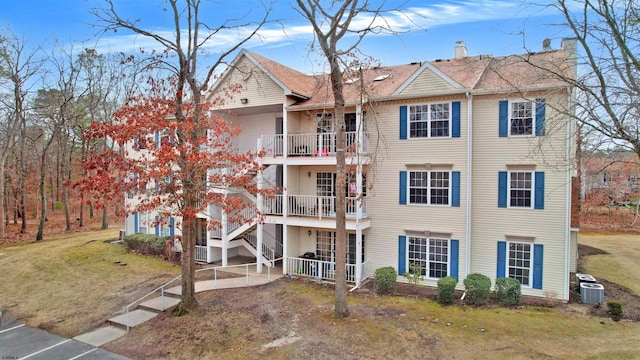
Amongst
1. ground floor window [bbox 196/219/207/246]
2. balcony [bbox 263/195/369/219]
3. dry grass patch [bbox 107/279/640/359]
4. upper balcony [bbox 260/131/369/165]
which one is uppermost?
upper balcony [bbox 260/131/369/165]

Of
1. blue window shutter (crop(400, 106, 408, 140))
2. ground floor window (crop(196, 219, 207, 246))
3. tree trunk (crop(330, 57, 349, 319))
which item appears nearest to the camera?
tree trunk (crop(330, 57, 349, 319))

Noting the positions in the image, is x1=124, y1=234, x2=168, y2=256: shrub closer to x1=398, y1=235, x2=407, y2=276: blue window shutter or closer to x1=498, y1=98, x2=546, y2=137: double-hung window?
x1=398, y1=235, x2=407, y2=276: blue window shutter

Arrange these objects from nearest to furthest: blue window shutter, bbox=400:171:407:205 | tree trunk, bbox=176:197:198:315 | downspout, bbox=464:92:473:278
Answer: tree trunk, bbox=176:197:198:315 < downspout, bbox=464:92:473:278 < blue window shutter, bbox=400:171:407:205

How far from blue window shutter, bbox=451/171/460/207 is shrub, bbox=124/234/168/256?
50.8 ft

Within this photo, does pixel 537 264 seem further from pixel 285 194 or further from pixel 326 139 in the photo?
pixel 285 194

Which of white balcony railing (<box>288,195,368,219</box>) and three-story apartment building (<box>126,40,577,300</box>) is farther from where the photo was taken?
white balcony railing (<box>288,195,368,219</box>)

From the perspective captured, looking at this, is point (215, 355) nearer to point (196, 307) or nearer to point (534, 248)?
point (196, 307)

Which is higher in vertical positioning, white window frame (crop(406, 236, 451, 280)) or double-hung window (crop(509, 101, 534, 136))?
double-hung window (crop(509, 101, 534, 136))

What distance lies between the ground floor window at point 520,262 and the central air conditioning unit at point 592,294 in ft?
6.08

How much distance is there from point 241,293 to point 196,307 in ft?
6.61

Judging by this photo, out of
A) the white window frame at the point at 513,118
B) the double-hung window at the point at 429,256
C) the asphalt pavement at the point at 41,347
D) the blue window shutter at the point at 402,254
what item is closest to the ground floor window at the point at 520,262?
the double-hung window at the point at 429,256

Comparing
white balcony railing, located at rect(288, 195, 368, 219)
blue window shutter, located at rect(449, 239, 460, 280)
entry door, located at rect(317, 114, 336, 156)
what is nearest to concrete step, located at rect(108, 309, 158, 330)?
white balcony railing, located at rect(288, 195, 368, 219)

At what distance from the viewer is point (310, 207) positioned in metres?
18.1

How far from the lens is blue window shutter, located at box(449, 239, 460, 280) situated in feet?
50.9
